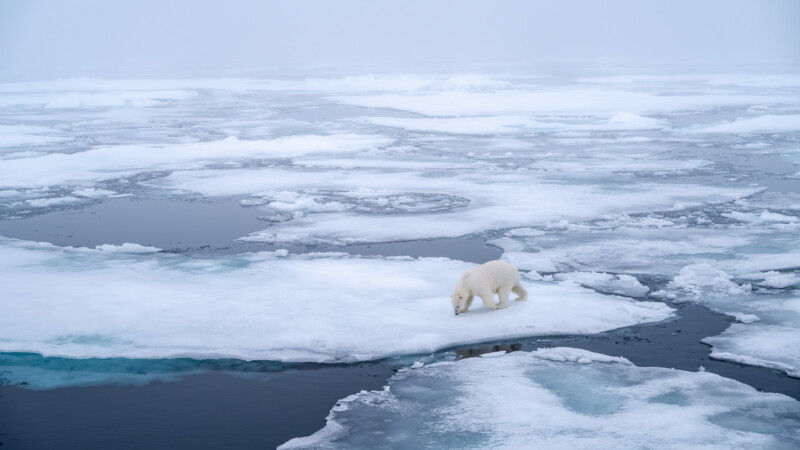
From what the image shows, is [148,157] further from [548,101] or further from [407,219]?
[548,101]

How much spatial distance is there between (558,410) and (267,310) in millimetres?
2781

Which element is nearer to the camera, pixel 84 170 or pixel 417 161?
pixel 84 170

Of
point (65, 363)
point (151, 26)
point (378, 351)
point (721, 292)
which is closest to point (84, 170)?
point (65, 363)

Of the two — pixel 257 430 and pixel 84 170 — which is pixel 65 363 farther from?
pixel 84 170

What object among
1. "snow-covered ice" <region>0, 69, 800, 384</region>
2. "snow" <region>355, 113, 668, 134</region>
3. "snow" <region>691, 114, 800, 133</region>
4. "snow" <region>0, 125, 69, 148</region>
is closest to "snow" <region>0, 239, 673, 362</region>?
"snow-covered ice" <region>0, 69, 800, 384</region>

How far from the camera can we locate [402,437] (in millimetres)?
4547

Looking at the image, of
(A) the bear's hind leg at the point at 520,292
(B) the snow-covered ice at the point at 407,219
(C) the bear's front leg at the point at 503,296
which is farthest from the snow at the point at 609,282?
(C) the bear's front leg at the point at 503,296

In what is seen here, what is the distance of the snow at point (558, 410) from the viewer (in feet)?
14.5

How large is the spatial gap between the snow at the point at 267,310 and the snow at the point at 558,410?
57 centimetres

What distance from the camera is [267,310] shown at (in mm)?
6637

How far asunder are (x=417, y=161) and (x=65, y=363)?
10248 millimetres

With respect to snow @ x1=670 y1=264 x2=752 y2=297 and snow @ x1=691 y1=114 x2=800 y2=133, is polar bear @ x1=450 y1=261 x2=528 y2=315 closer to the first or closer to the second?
snow @ x1=670 y1=264 x2=752 y2=297

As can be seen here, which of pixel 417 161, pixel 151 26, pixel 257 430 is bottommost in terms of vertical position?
pixel 257 430

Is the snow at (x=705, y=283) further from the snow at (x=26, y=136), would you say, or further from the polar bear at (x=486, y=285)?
the snow at (x=26, y=136)
